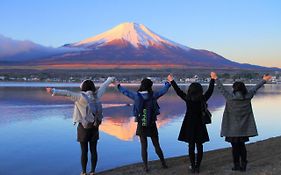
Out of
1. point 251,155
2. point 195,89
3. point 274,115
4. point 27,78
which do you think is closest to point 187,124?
point 195,89

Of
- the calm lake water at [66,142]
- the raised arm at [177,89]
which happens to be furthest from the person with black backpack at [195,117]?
the calm lake water at [66,142]

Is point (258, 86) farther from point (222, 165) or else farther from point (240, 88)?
point (222, 165)

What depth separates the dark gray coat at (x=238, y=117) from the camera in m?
6.27

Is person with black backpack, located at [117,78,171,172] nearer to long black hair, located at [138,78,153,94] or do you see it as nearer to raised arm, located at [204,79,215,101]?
long black hair, located at [138,78,153,94]

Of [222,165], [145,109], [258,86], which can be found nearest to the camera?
[145,109]

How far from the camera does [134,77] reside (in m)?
110

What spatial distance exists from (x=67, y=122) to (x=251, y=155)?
8942 millimetres

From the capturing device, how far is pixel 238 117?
6.30 metres

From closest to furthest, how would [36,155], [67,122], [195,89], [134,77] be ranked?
[195,89]
[36,155]
[67,122]
[134,77]

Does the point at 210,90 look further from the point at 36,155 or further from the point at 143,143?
the point at 36,155

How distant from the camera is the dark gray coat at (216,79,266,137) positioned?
6273 millimetres

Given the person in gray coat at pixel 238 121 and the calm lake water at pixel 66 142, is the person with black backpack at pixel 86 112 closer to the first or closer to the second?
the person in gray coat at pixel 238 121

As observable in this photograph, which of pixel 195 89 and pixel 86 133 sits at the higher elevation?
pixel 195 89

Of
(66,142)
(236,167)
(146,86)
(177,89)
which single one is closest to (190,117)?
(177,89)
